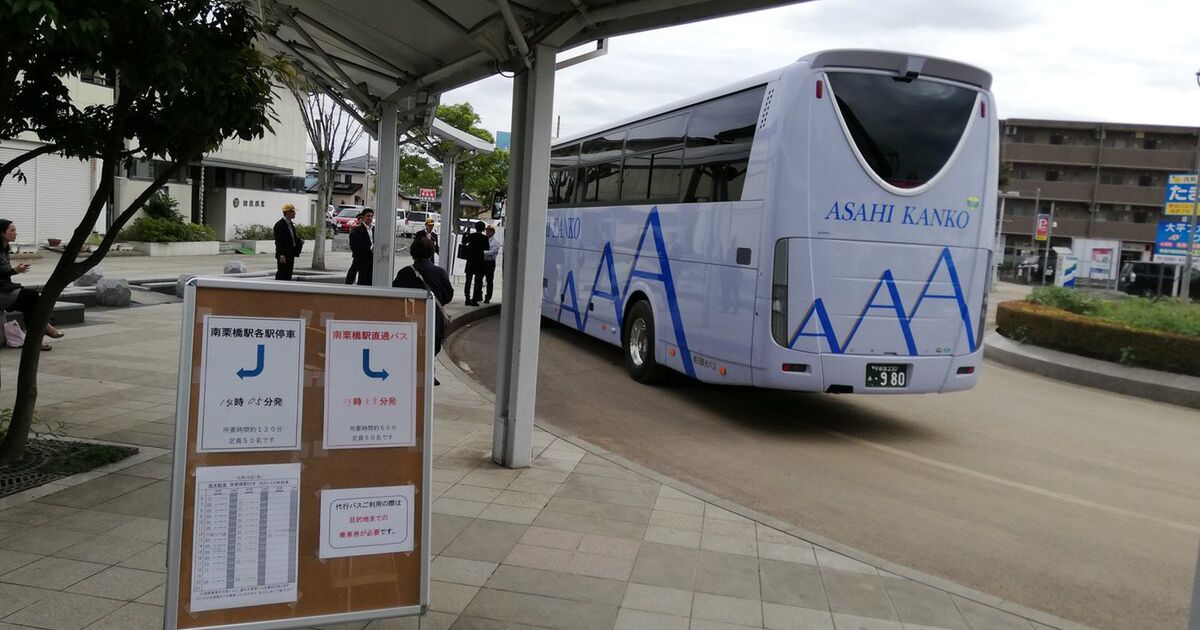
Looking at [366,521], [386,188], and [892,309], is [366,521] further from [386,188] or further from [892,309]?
[386,188]

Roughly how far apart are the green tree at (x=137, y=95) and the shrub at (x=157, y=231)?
81.0ft

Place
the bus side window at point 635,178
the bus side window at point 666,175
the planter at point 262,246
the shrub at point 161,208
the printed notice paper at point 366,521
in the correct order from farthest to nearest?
the planter at point 262,246
the shrub at point 161,208
the bus side window at point 635,178
the bus side window at point 666,175
the printed notice paper at point 366,521

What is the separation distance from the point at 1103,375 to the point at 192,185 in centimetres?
3303

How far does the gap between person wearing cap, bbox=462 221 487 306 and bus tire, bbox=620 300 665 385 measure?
22.5ft

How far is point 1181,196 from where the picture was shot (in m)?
23.8

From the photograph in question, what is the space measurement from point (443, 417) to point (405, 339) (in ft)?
16.0

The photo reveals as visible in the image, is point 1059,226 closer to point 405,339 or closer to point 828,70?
point 828,70

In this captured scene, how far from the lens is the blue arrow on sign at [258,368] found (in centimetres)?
330

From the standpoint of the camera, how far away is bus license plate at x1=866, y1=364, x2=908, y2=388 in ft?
28.1

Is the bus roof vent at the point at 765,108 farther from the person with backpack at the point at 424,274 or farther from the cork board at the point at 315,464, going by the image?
the cork board at the point at 315,464

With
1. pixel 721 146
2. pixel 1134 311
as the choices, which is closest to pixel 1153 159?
pixel 1134 311

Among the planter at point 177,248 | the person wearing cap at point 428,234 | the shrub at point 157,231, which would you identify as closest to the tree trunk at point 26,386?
the person wearing cap at point 428,234

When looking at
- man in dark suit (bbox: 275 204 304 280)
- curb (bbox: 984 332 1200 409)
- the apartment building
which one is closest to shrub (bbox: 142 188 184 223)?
man in dark suit (bbox: 275 204 304 280)

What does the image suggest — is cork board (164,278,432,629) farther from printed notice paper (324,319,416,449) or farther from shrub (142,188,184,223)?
shrub (142,188,184,223)
